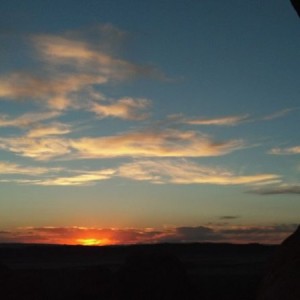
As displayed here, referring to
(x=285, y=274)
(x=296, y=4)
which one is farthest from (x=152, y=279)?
(x=296, y=4)

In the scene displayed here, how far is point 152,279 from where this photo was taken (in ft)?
63.7

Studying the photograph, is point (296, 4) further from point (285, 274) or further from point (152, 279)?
point (152, 279)

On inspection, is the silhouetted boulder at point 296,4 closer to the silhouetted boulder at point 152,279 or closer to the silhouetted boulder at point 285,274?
the silhouetted boulder at point 285,274

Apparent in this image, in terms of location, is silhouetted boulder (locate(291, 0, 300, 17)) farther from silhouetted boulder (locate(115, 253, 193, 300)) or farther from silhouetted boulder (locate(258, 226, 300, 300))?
silhouetted boulder (locate(115, 253, 193, 300))

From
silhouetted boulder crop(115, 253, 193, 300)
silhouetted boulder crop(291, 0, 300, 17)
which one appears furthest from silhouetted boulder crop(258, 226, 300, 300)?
silhouetted boulder crop(115, 253, 193, 300)

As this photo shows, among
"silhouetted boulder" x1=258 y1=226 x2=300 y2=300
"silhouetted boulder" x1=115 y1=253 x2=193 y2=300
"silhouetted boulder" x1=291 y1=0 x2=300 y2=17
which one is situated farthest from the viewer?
"silhouetted boulder" x1=115 y1=253 x2=193 y2=300

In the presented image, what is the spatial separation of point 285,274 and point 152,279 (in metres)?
11.3

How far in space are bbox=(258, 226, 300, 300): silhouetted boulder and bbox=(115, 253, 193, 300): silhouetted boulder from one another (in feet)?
33.0

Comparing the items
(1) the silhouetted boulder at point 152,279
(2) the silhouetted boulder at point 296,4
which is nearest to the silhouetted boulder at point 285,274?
(2) the silhouetted boulder at point 296,4

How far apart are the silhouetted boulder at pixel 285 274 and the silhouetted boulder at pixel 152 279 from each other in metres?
10.1

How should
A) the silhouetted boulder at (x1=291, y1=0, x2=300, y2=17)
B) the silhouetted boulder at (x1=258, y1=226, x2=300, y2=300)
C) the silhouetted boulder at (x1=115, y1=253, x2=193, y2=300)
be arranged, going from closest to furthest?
the silhouetted boulder at (x1=258, y1=226, x2=300, y2=300) < the silhouetted boulder at (x1=291, y1=0, x2=300, y2=17) < the silhouetted boulder at (x1=115, y1=253, x2=193, y2=300)

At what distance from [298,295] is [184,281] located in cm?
1221

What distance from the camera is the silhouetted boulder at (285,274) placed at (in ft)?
26.8

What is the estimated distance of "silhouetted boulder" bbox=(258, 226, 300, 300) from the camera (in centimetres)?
818
